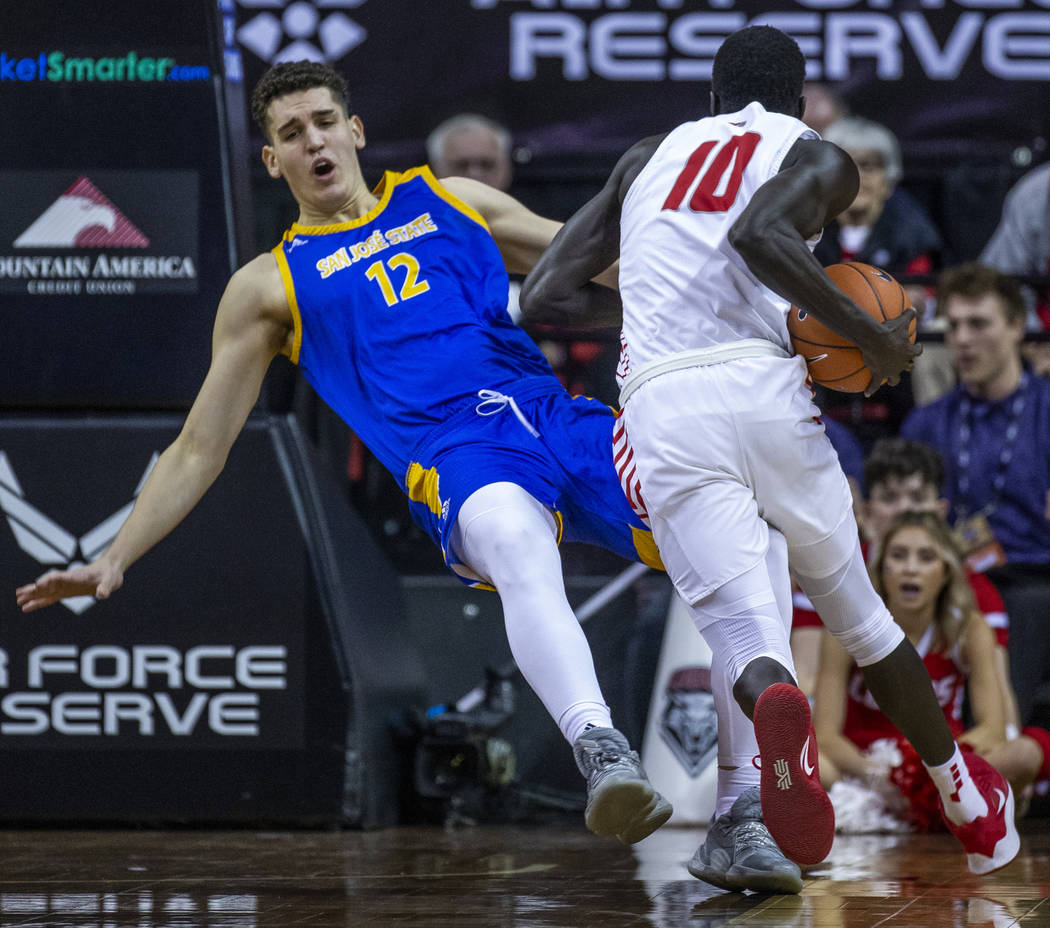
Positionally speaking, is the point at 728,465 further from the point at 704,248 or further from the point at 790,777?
the point at 790,777

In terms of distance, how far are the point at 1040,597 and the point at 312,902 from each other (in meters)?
3.21

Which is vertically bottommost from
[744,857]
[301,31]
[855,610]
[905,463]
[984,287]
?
[744,857]

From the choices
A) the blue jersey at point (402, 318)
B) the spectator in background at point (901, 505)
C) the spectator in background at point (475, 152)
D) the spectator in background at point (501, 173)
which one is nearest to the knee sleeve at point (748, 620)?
the blue jersey at point (402, 318)

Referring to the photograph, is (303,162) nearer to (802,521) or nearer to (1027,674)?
(802,521)

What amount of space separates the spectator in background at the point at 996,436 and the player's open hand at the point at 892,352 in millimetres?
2494

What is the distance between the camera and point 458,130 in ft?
22.3

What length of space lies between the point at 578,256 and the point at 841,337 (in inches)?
25.4

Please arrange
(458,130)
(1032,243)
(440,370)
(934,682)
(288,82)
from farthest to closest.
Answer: (458,130), (1032,243), (934,682), (288,82), (440,370)

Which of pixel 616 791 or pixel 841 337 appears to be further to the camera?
pixel 841 337

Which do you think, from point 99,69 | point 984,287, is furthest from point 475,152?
point 984,287

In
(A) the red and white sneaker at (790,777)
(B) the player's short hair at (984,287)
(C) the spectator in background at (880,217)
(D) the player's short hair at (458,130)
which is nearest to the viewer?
(A) the red and white sneaker at (790,777)

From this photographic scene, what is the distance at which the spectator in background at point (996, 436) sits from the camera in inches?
224

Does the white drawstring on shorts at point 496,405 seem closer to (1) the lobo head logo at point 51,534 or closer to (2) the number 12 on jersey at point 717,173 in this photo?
(2) the number 12 on jersey at point 717,173

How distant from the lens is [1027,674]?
561 cm
